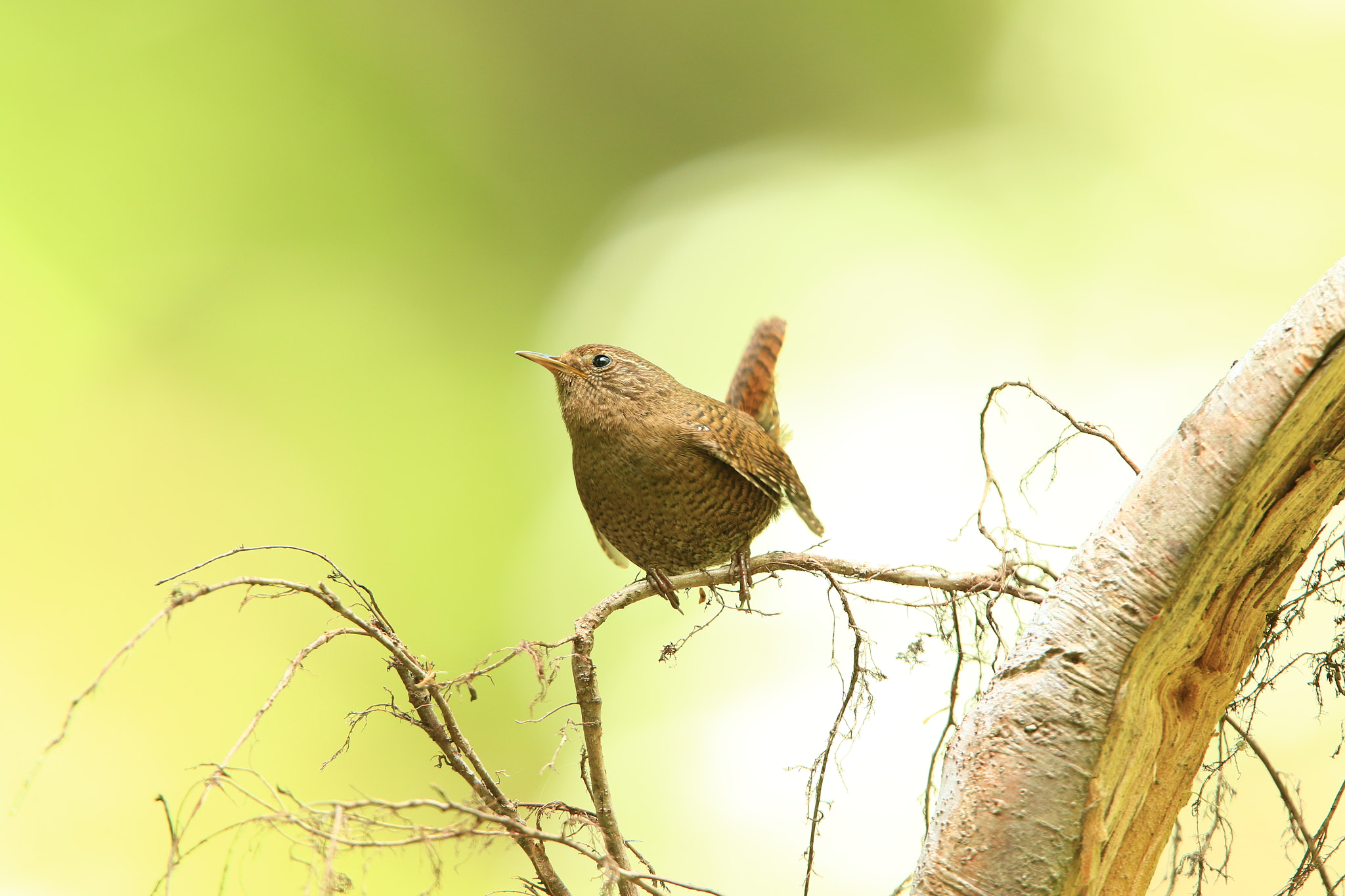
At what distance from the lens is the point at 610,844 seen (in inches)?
58.9

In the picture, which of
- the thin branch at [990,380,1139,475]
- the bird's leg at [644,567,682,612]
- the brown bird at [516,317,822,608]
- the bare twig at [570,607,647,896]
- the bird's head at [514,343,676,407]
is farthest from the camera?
the bird's head at [514,343,676,407]

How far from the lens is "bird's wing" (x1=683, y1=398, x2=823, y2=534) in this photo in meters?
2.32

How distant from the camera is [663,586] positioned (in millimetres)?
2074

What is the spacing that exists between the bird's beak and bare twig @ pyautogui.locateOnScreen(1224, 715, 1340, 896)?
1.70 m

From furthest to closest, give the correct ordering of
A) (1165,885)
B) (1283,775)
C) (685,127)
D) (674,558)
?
(685,127) → (674,558) → (1165,885) → (1283,775)

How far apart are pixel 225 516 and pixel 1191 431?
424 centimetres

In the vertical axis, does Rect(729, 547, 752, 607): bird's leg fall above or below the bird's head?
below

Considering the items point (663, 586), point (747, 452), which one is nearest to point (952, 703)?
point (663, 586)

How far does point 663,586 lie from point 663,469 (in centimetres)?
34

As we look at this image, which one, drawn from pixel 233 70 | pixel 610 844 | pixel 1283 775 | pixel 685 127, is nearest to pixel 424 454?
pixel 233 70

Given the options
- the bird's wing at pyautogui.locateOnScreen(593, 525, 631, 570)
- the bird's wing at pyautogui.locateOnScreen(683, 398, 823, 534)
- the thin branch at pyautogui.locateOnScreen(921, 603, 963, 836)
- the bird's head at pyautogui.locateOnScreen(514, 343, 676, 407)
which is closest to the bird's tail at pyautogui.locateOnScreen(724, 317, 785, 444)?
the bird's wing at pyautogui.locateOnScreen(683, 398, 823, 534)

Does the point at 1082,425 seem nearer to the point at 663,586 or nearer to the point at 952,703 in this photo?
the point at 952,703

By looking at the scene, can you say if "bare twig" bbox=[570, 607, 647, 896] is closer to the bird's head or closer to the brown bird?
the brown bird

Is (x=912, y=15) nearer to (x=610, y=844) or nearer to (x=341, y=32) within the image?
(x=341, y=32)
